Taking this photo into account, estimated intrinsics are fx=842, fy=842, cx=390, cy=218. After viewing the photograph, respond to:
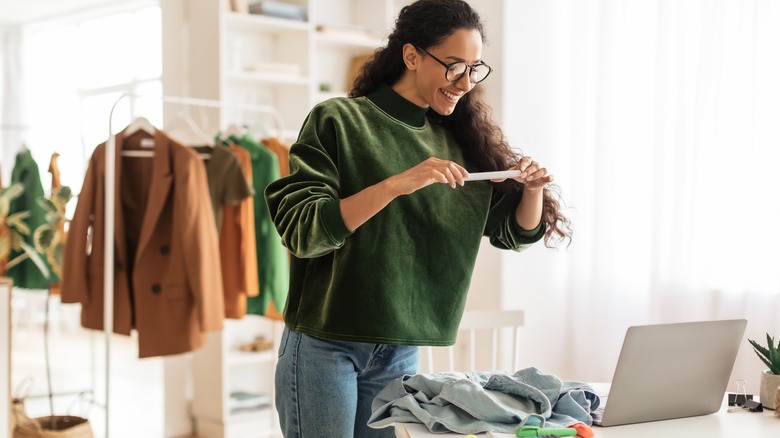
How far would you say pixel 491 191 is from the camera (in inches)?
68.7

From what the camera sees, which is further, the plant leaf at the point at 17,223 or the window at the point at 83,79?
the window at the point at 83,79

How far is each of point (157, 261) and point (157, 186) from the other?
284 mm

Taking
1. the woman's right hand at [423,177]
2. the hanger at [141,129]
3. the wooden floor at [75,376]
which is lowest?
the wooden floor at [75,376]

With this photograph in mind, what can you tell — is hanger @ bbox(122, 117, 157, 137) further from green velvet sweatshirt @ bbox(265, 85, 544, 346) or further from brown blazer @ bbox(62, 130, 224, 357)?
green velvet sweatshirt @ bbox(265, 85, 544, 346)

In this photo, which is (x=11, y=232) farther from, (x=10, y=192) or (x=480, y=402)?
(x=480, y=402)

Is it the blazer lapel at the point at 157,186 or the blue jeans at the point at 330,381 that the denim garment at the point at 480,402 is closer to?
the blue jeans at the point at 330,381

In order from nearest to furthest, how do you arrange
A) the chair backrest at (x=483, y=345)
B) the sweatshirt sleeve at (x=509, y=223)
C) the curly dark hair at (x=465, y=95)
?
the curly dark hair at (x=465, y=95) → the sweatshirt sleeve at (x=509, y=223) → the chair backrest at (x=483, y=345)

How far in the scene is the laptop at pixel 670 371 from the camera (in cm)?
138

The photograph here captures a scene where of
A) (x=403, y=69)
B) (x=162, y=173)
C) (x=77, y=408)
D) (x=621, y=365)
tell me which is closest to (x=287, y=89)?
(x=162, y=173)

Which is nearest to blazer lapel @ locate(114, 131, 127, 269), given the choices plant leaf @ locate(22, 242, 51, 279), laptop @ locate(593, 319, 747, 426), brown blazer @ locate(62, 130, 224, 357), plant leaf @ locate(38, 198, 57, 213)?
brown blazer @ locate(62, 130, 224, 357)

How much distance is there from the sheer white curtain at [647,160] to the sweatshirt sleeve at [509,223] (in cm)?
147

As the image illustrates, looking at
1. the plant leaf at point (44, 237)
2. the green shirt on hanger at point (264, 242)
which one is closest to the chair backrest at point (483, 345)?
the green shirt on hanger at point (264, 242)

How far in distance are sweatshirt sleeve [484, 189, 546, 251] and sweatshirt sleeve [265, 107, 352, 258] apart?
382 mm

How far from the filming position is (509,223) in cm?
178
